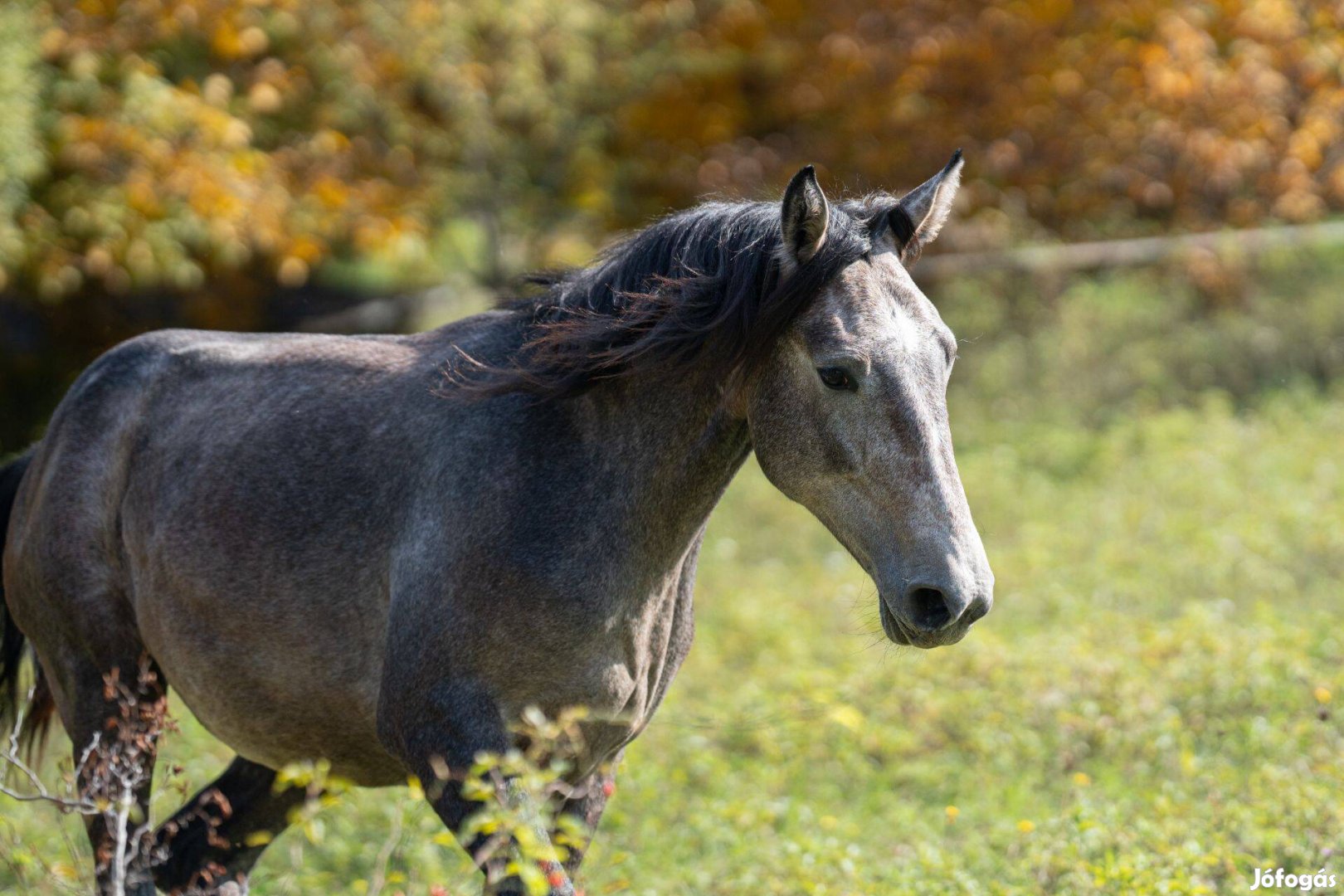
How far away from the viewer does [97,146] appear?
331 inches

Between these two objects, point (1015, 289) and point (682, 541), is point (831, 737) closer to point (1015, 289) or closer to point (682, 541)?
point (682, 541)

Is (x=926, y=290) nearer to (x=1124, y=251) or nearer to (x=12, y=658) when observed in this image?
(x=1124, y=251)

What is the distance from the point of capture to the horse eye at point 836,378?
285 centimetres

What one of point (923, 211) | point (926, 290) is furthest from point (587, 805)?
point (926, 290)

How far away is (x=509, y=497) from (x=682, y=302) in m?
0.62

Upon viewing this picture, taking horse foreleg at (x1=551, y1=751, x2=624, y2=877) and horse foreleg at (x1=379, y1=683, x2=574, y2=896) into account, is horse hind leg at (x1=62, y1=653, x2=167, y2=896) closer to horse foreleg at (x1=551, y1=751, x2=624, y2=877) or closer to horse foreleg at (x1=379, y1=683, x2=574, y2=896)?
horse foreleg at (x1=379, y1=683, x2=574, y2=896)

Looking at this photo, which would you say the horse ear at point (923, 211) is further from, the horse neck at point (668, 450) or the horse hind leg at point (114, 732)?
the horse hind leg at point (114, 732)

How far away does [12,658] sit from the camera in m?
4.45

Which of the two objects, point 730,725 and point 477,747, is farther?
point 730,725

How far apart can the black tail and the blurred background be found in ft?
1.47

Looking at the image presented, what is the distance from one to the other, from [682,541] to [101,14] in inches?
281

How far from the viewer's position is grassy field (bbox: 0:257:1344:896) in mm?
4176

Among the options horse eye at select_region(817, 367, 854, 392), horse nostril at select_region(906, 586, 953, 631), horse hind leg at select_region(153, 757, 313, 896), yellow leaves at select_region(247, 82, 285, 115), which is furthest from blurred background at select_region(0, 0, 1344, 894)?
horse eye at select_region(817, 367, 854, 392)

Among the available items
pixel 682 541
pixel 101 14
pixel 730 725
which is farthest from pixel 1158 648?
pixel 101 14
